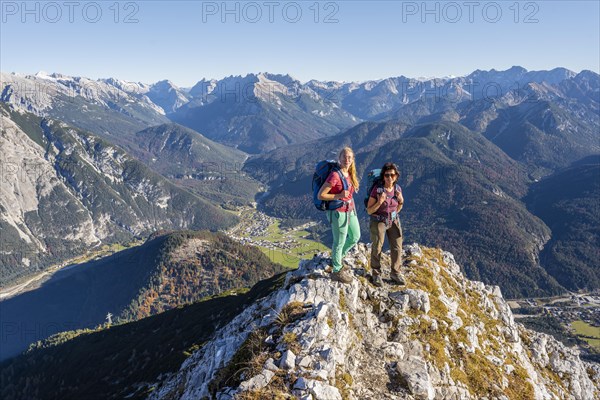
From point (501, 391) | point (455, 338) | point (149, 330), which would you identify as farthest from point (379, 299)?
point (149, 330)

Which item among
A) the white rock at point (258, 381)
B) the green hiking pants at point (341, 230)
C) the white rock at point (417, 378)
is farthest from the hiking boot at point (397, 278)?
the white rock at point (258, 381)

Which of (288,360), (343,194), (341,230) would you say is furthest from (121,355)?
(343,194)

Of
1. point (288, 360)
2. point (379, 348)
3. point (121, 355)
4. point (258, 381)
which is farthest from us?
point (121, 355)

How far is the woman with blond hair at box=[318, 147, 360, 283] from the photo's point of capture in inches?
709

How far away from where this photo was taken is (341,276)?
66.0ft

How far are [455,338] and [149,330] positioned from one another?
108 meters

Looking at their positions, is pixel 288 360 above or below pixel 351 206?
below

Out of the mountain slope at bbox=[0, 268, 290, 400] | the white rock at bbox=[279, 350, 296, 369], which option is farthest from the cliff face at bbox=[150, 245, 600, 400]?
the mountain slope at bbox=[0, 268, 290, 400]

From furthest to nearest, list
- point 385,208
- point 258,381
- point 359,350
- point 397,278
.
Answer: point 397,278 → point 385,208 → point 359,350 → point 258,381

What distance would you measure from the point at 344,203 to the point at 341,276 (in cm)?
445

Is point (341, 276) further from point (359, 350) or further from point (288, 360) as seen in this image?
point (288, 360)

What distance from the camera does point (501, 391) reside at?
20141 millimetres

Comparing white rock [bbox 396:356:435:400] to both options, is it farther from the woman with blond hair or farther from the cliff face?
the woman with blond hair

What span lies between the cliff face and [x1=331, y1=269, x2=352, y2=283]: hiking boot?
13.2 inches
